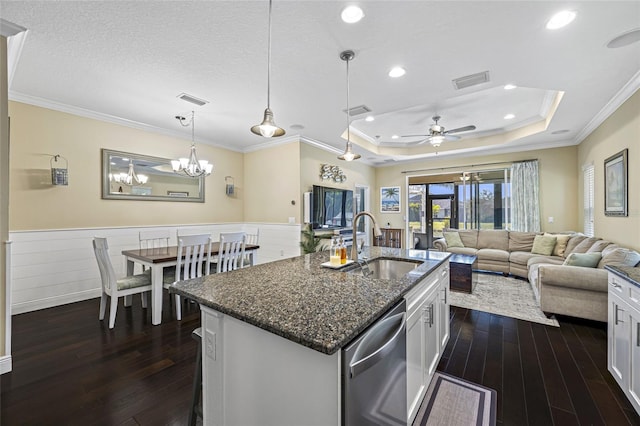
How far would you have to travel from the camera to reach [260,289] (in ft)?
4.59

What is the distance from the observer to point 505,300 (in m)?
3.70

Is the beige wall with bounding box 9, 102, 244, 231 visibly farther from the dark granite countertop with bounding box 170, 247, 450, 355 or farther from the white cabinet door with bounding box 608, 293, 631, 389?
the white cabinet door with bounding box 608, 293, 631, 389

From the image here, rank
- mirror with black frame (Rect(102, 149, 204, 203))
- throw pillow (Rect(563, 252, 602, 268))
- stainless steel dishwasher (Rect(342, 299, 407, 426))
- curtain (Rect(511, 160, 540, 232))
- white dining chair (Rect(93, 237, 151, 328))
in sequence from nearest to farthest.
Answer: stainless steel dishwasher (Rect(342, 299, 407, 426)) → white dining chair (Rect(93, 237, 151, 328)) → throw pillow (Rect(563, 252, 602, 268)) → mirror with black frame (Rect(102, 149, 204, 203)) → curtain (Rect(511, 160, 540, 232))

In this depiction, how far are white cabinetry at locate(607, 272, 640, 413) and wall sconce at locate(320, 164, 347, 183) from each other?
4403 mm

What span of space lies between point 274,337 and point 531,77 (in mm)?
3553

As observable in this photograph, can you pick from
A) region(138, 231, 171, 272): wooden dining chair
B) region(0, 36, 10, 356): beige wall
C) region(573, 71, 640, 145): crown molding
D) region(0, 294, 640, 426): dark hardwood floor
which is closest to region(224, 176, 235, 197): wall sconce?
region(138, 231, 171, 272): wooden dining chair

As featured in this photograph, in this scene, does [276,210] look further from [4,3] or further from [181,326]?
[4,3]

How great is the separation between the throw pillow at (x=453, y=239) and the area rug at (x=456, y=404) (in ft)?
13.7

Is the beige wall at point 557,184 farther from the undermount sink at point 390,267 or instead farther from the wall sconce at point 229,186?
the wall sconce at point 229,186

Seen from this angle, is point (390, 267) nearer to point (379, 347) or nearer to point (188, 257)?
point (379, 347)

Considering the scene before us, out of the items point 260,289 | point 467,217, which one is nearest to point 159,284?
point 260,289

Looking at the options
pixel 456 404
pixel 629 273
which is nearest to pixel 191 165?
pixel 456 404

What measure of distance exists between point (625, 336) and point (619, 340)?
0.44ft

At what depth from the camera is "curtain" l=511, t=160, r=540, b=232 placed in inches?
217
